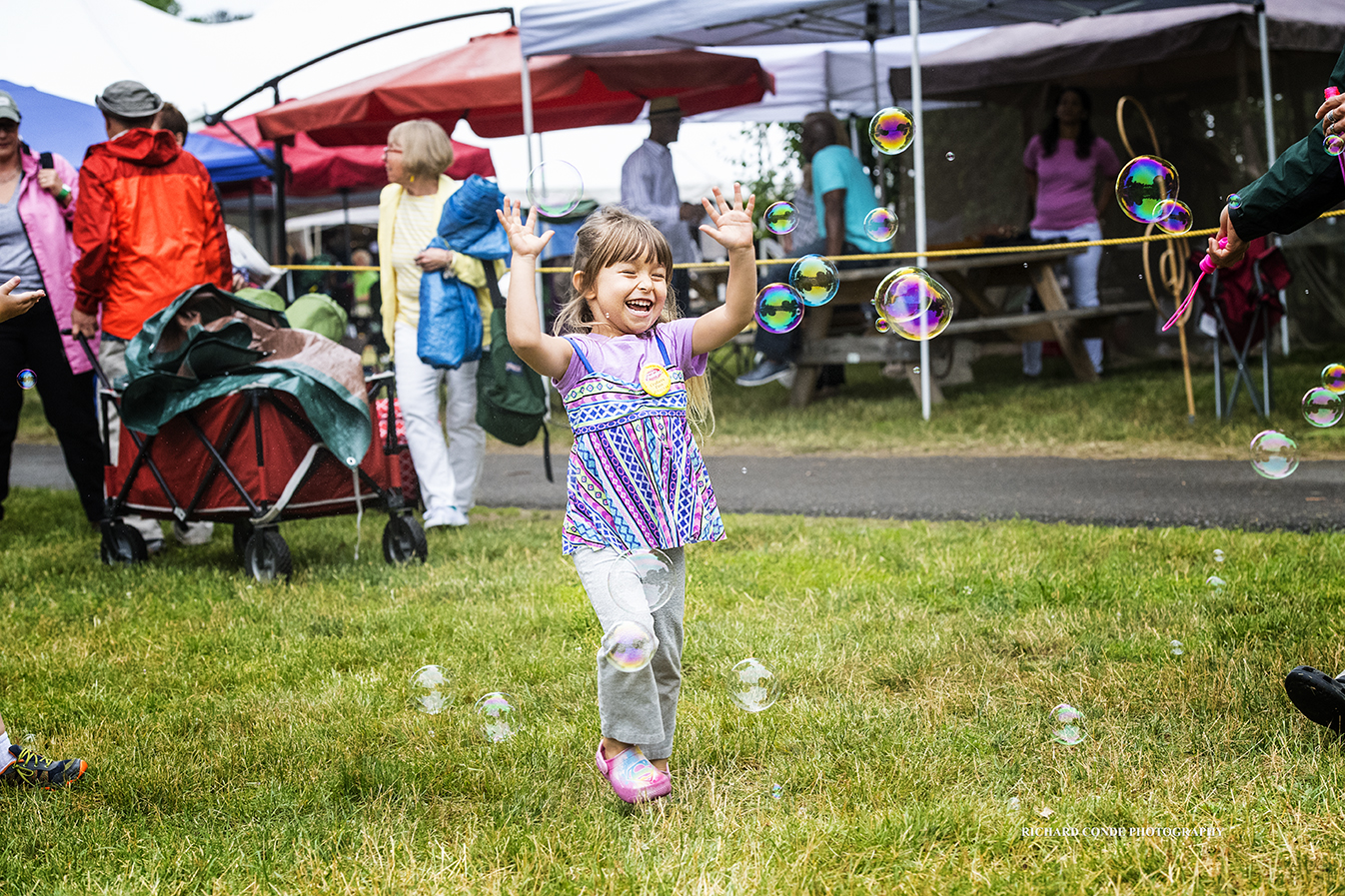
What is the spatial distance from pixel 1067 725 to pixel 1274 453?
6.04 ft

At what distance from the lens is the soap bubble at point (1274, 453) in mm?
4094

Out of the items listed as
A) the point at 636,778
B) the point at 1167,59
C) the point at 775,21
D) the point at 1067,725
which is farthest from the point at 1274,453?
the point at 1167,59

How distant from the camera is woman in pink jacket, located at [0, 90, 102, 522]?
560cm

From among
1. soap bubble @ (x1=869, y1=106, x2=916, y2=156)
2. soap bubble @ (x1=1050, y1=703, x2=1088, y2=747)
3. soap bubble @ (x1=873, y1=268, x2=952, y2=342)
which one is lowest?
soap bubble @ (x1=1050, y1=703, x2=1088, y2=747)

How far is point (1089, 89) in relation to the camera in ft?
45.5

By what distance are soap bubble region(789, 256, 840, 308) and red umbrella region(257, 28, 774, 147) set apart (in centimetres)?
715

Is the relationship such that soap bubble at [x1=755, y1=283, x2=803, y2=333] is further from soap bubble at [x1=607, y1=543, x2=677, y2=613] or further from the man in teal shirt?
the man in teal shirt

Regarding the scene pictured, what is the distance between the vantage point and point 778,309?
11.2ft

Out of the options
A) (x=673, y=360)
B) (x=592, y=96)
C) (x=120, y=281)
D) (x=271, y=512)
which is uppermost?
(x=592, y=96)

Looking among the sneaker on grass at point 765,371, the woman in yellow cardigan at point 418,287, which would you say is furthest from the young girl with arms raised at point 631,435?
the sneaker on grass at point 765,371

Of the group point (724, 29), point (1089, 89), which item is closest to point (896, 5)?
point (724, 29)

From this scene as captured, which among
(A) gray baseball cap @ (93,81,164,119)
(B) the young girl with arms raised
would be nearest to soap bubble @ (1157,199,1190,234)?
(B) the young girl with arms raised

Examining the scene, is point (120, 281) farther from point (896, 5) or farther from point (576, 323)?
point (896, 5)

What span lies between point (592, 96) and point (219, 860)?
1004cm
